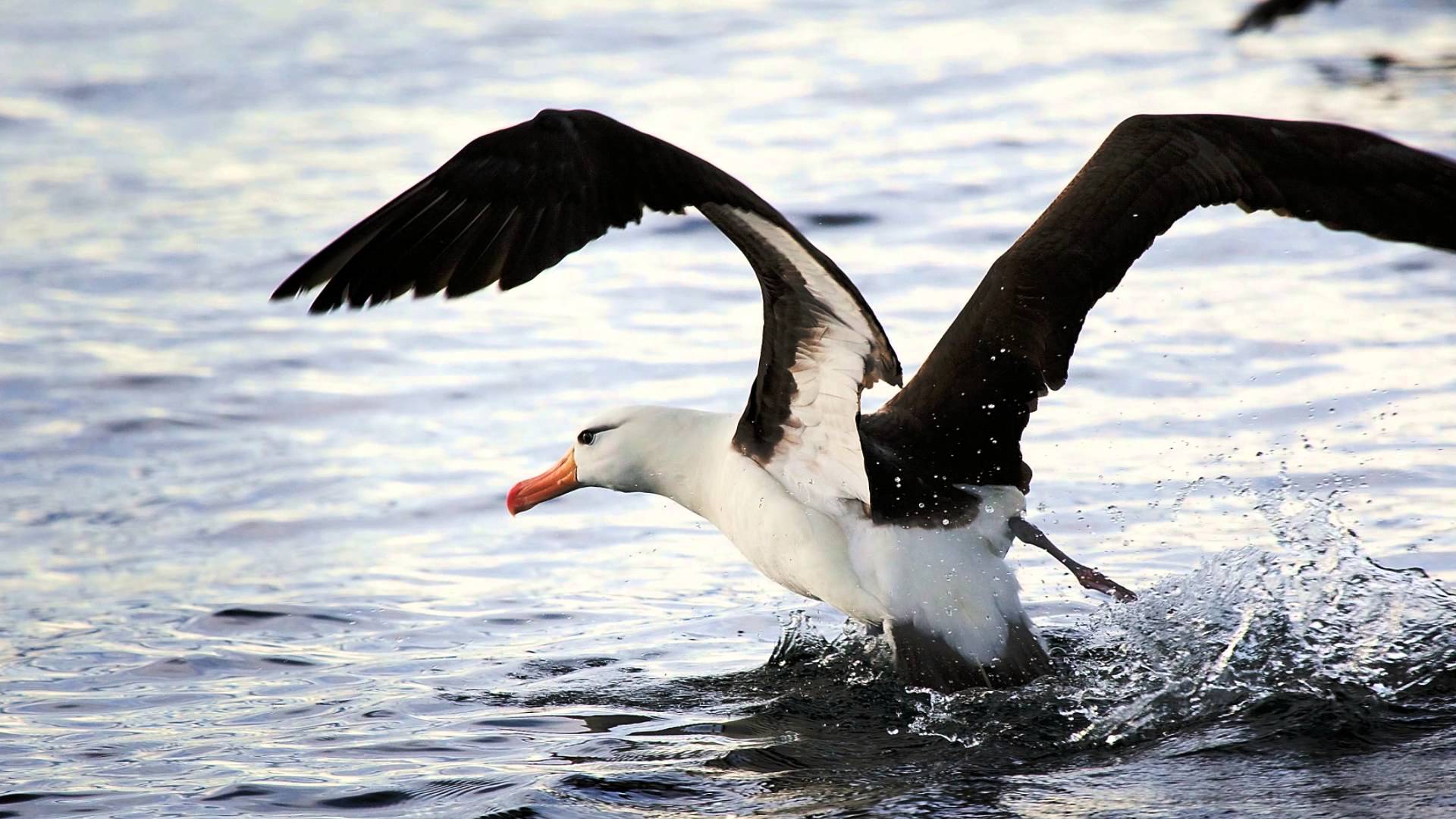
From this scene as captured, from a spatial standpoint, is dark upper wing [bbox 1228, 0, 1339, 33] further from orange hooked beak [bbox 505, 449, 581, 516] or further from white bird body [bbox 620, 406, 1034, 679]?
orange hooked beak [bbox 505, 449, 581, 516]

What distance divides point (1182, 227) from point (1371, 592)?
15.7ft

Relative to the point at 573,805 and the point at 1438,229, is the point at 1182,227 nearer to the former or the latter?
the point at 1438,229

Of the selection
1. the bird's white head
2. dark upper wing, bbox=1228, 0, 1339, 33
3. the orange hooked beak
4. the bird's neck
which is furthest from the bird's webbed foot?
dark upper wing, bbox=1228, 0, 1339, 33

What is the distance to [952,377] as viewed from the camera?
6129 mm

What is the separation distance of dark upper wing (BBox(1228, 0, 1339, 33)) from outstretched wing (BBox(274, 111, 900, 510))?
912 cm

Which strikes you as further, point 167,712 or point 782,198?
point 782,198

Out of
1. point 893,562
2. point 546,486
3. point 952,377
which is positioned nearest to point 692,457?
point 546,486

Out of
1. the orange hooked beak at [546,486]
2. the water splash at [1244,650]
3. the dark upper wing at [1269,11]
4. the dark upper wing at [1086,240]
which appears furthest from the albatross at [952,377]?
the dark upper wing at [1269,11]

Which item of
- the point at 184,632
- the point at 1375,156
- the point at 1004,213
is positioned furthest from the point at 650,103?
the point at 1375,156

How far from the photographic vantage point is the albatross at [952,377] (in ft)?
18.5

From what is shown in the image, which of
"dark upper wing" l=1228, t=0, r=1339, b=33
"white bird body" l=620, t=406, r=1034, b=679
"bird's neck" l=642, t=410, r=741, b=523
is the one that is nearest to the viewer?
"white bird body" l=620, t=406, r=1034, b=679

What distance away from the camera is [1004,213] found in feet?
37.2

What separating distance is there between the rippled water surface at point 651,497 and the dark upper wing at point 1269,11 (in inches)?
12.4

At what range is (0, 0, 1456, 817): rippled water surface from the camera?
553 cm
